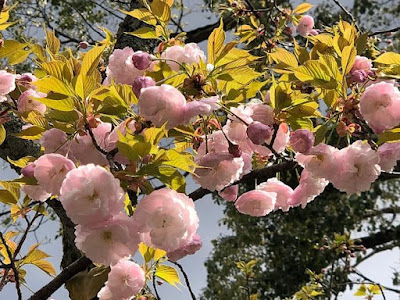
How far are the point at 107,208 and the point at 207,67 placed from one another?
33cm

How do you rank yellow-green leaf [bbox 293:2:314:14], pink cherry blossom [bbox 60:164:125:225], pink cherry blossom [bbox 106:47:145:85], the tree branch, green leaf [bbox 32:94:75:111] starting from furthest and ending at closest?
yellow-green leaf [bbox 293:2:314:14], the tree branch, pink cherry blossom [bbox 106:47:145:85], green leaf [bbox 32:94:75:111], pink cherry blossom [bbox 60:164:125:225]

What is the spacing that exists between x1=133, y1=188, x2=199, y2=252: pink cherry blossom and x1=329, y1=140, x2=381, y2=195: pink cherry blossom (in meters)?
0.32

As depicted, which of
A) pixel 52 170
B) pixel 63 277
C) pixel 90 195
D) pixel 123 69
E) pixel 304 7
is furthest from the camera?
pixel 304 7

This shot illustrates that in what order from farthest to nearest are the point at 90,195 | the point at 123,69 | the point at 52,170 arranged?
the point at 123,69, the point at 52,170, the point at 90,195

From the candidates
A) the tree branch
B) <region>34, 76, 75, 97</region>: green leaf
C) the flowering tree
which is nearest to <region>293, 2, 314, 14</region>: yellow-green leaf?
the flowering tree

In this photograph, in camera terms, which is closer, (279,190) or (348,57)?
(348,57)

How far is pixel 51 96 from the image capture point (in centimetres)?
81

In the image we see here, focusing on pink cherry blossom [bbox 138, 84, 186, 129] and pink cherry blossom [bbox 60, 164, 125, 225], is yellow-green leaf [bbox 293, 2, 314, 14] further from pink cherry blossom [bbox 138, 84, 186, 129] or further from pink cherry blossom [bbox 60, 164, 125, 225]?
pink cherry blossom [bbox 60, 164, 125, 225]

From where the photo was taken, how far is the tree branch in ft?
3.84

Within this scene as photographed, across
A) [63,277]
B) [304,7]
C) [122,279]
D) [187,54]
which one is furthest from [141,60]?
[304,7]

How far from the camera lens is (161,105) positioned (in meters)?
0.78

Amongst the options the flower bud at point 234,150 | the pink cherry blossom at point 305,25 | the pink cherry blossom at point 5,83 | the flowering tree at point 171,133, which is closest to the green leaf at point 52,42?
the flowering tree at point 171,133

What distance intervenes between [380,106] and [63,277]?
78cm

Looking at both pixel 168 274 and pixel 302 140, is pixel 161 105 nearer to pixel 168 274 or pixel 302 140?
pixel 302 140
